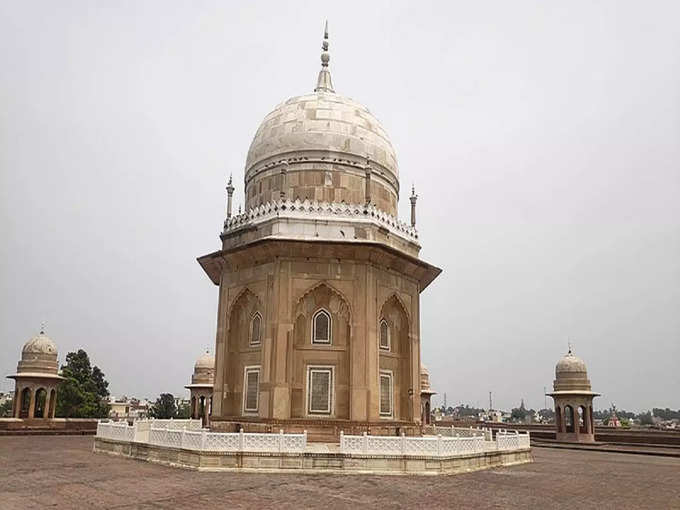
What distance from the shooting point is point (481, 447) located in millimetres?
17766

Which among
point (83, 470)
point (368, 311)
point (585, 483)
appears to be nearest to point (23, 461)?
point (83, 470)

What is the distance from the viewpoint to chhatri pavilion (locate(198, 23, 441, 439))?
19328mm

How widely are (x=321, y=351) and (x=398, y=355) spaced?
3360mm

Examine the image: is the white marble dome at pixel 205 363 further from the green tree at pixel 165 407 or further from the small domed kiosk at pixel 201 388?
the green tree at pixel 165 407

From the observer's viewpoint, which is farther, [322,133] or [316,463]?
[322,133]

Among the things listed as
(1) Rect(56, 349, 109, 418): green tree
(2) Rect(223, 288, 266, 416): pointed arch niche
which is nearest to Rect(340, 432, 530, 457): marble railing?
(2) Rect(223, 288, 266, 416): pointed arch niche

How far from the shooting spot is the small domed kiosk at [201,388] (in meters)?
44.0

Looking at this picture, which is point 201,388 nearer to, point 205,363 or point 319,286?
point 205,363

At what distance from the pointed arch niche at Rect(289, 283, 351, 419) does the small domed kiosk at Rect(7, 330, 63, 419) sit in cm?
2516

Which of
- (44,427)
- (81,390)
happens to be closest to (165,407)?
(81,390)

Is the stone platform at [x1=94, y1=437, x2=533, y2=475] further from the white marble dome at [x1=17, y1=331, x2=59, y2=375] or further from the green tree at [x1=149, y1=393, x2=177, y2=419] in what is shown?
the green tree at [x1=149, y1=393, x2=177, y2=419]

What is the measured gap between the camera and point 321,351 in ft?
65.1

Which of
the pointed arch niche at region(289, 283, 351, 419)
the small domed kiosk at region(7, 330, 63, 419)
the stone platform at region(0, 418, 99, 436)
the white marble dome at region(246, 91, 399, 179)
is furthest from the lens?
the small domed kiosk at region(7, 330, 63, 419)

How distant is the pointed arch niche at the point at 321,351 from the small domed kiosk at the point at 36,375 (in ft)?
82.6
